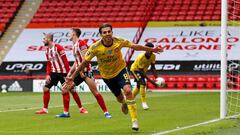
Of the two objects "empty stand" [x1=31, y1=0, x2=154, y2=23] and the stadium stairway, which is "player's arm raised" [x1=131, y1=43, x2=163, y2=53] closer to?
"empty stand" [x1=31, y1=0, x2=154, y2=23]

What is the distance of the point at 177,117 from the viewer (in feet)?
55.9

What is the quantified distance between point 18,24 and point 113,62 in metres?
29.7

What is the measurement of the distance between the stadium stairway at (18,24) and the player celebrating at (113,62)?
2799 cm

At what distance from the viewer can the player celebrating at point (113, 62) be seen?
516 inches

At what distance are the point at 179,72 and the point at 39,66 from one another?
8.09 m

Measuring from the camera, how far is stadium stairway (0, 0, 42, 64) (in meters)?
41.8

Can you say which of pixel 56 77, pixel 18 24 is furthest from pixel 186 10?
pixel 56 77

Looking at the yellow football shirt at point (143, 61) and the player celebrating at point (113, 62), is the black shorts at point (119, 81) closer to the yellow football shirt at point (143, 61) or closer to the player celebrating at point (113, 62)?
the player celebrating at point (113, 62)

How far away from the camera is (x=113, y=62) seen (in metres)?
13.7

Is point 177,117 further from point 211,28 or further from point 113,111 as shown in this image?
point 211,28

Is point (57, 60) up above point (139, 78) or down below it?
above

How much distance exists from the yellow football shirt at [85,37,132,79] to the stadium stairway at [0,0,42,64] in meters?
28.0

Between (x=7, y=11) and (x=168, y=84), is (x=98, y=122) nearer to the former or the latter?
(x=168, y=84)

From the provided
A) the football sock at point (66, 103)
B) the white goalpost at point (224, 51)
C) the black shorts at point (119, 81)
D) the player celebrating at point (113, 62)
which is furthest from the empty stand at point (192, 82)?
the player celebrating at point (113, 62)
